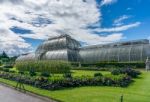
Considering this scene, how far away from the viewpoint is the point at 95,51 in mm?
62094

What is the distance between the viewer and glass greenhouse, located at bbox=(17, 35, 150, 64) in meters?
49.9

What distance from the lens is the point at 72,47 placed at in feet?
227

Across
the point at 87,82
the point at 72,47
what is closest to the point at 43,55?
the point at 72,47

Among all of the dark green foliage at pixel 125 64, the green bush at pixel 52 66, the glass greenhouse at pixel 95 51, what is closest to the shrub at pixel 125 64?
the dark green foliage at pixel 125 64

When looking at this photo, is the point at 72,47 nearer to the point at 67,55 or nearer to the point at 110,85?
the point at 67,55

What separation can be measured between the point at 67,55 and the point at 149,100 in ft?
159

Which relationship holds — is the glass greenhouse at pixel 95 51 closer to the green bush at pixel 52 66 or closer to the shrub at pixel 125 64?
the shrub at pixel 125 64

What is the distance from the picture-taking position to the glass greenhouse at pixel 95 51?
164 ft

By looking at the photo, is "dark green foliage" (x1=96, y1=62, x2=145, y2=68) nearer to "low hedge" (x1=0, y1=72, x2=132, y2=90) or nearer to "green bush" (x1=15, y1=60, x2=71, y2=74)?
"green bush" (x1=15, y1=60, x2=71, y2=74)

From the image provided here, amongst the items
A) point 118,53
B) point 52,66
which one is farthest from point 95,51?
point 52,66

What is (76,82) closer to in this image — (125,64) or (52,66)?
(52,66)

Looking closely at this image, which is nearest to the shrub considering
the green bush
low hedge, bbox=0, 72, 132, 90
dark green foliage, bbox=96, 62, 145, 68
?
dark green foliage, bbox=96, 62, 145, 68

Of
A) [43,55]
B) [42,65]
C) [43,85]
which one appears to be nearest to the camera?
[43,85]

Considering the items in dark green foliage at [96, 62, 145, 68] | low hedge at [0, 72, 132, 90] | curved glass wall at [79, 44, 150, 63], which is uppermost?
curved glass wall at [79, 44, 150, 63]
